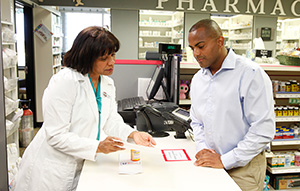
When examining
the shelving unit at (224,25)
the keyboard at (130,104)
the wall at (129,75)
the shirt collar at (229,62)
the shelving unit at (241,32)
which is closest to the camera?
the shirt collar at (229,62)

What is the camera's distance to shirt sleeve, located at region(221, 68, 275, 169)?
1.56 metres

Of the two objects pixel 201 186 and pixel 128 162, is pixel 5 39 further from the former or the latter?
pixel 201 186

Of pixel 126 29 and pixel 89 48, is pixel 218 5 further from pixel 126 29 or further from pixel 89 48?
pixel 89 48

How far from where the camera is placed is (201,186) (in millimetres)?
1454

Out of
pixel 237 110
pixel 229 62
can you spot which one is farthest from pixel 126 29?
pixel 237 110

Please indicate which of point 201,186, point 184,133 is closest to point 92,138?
point 201,186

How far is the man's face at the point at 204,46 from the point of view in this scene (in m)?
1.64

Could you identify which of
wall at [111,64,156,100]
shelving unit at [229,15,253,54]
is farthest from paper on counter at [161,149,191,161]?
shelving unit at [229,15,253,54]

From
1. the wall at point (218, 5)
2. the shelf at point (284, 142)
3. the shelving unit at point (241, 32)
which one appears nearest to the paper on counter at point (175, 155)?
the shelf at point (284, 142)

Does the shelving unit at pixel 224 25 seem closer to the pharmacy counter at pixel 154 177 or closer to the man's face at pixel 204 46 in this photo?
the man's face at pixel 204 46

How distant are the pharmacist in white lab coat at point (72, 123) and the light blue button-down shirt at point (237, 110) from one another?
0.41 meters

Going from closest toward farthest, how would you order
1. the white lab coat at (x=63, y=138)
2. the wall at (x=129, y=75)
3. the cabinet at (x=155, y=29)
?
1. the white lab coat at (x=63, y=138)
2. the wall at (x=129, y=75)
3. the cabinet at (x=155, y=29)

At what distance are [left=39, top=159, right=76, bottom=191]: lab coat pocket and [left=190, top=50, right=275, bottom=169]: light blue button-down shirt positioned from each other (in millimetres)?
871

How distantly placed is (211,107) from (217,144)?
0.74 feet
